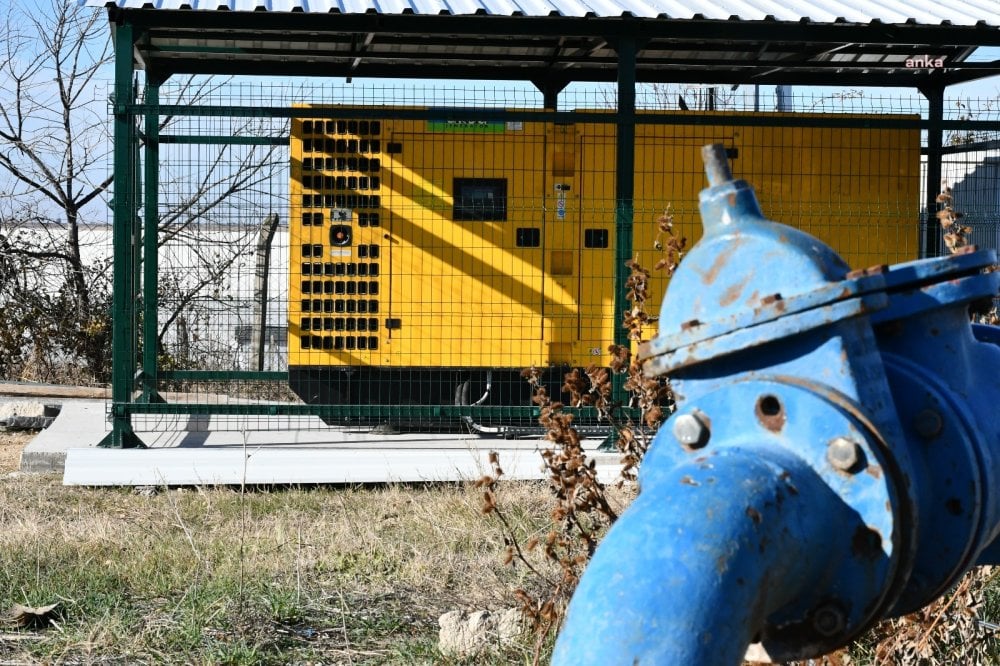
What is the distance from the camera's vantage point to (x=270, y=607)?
4535mm

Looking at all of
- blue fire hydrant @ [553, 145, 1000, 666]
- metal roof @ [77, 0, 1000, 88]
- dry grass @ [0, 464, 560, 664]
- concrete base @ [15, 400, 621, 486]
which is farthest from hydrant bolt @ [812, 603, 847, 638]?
metal roof @ [77, 0, 1000, 88]

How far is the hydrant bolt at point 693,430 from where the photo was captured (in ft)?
3.49

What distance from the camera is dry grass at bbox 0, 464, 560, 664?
4090 mm

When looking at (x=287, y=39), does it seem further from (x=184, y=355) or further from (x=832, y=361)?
(x=832, y=361)

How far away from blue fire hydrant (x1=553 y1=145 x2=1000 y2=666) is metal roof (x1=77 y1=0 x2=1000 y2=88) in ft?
22.8

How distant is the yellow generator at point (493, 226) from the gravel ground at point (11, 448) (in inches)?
81.9

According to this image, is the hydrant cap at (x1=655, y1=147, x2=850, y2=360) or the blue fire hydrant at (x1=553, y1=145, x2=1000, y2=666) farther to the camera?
the hydrant cap at (x1=655, y1=147, x2=850, y2=360)

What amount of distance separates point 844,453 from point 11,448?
9727mm

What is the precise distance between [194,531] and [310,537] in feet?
2.15

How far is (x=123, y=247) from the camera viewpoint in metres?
7.76

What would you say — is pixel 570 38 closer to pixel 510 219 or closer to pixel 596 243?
pixel 510 219

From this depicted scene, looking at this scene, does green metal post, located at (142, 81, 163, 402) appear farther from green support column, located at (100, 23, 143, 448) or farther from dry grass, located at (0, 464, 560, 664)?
dry grass, located at (0, 464, 560, 664)

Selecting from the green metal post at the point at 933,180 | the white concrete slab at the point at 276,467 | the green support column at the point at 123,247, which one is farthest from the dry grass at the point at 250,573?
the green metal post at the point at 933,180

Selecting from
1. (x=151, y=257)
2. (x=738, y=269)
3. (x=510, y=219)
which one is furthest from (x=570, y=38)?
(x=738, y=269)
